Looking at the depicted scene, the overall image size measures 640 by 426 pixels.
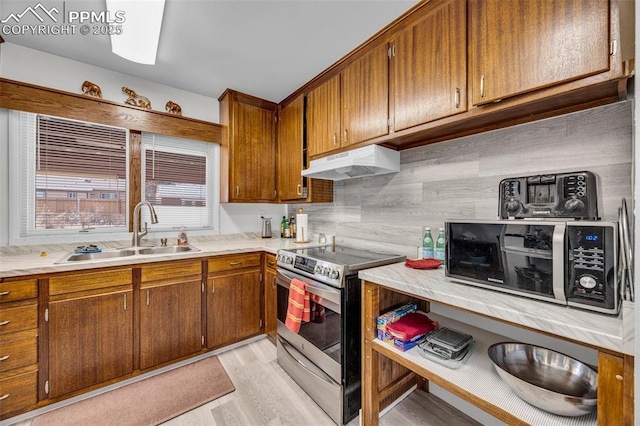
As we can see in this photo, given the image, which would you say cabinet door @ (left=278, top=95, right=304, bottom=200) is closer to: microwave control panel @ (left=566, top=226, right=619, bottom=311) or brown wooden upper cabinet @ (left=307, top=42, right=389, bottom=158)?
brown wooden upper cabinet @ (left=307, top=42, right=389, bottom=158)

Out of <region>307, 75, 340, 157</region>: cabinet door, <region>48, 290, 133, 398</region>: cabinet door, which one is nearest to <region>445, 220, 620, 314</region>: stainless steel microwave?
<region>307, 75, 340, 157</region>: cabinet door

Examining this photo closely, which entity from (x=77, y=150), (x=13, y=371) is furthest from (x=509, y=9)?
(x=13, y=371)

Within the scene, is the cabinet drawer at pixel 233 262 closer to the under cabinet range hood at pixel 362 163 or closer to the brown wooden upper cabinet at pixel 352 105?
the under cabinet range hood at pixel 362 163

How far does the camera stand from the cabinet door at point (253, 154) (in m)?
2.74

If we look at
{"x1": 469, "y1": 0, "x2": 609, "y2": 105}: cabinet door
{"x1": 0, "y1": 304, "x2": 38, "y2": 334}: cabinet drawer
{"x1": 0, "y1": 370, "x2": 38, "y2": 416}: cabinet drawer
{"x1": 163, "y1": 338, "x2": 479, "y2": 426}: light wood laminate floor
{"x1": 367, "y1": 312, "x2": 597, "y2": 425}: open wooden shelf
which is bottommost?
{"x1": 163, "y1": 338, "x2": 479, "y2": 426}: light wood laminate floor

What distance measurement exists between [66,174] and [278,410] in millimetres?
2523

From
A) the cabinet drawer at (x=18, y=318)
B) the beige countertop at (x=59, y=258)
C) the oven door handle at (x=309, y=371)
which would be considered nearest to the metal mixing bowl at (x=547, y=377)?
the oven door handle at (x=309, y=371)

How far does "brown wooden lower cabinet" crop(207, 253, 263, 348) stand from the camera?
2.29 meters

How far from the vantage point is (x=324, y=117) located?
2.28 metres

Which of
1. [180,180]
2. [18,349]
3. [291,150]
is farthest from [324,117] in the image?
[18,349]

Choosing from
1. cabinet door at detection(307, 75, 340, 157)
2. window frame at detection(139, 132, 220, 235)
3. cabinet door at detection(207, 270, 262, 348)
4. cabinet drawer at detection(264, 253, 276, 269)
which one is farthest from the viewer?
window frame at detection(139, 132, 220, 235)

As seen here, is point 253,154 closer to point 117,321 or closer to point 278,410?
point 117,321

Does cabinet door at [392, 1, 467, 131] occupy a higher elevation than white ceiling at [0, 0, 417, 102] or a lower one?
lower
